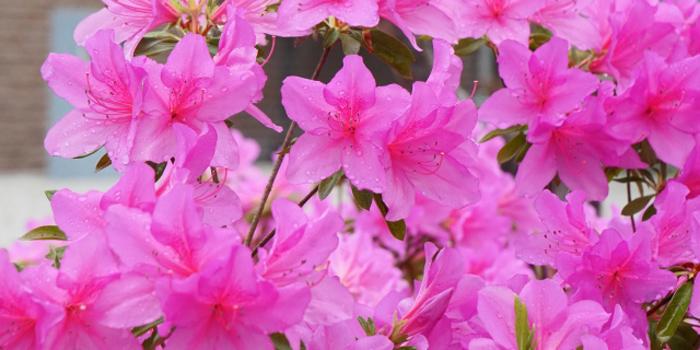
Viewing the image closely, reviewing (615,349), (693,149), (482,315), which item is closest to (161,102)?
(482,315)

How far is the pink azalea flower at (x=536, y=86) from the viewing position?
85cm

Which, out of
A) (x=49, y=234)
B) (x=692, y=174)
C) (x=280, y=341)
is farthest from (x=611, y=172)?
(x=49, y=234)

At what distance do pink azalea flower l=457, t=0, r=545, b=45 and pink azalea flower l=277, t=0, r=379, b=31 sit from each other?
0.60 ft

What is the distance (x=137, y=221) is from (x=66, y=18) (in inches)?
315

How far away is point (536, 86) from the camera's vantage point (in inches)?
34.3

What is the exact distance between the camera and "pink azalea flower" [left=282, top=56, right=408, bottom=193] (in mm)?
679

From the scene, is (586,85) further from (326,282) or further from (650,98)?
(326,282)

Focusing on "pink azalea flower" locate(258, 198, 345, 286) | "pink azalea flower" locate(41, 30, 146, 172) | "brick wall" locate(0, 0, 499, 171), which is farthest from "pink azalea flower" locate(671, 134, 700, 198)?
"brick wall" locate(0, 0, 499, 171)

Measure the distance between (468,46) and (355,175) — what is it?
1.33 ft

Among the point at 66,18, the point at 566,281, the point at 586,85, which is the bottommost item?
the point at 66,18

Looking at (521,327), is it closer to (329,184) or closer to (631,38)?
(329,184)

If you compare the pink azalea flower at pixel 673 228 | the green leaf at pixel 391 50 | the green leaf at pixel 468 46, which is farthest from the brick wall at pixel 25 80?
the pink azalea flower at pixel 673 228

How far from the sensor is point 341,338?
671mm

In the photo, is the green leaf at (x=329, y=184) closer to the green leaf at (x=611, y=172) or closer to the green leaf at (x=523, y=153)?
the green leaf at (x=523, y=153)
